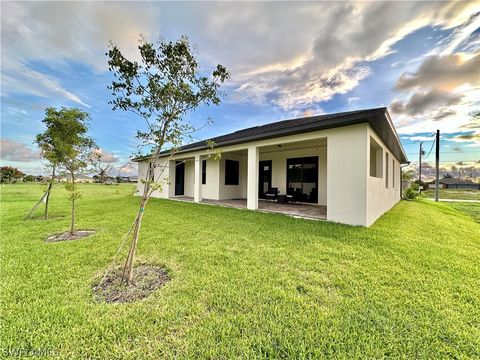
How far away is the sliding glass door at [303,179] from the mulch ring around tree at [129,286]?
948 cm

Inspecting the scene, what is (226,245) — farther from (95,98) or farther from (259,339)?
(95,98)

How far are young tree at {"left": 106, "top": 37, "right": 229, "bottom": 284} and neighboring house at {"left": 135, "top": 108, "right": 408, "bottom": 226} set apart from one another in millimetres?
442

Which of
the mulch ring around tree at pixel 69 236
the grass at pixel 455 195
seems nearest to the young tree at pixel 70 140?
the mulch ring around tree at pixel 69 236

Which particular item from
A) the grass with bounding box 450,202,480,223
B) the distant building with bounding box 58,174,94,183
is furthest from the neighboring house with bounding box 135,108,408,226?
the grass with bounding box 450,202,480,223

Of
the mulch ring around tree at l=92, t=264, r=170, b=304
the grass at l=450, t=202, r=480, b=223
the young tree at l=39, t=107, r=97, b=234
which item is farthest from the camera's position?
the grass at l=450, t=202, r=480, b=223

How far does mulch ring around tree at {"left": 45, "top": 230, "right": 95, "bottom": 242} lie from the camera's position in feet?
16.1

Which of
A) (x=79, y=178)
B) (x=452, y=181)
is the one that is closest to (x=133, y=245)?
(x=79, y=178)

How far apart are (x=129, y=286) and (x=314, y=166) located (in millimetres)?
10256

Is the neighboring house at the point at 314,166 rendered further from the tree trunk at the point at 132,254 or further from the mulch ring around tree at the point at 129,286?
the mulch ring around tree at the point at 129,286

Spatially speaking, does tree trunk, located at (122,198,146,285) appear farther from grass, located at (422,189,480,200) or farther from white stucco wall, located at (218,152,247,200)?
grass, located at (422,189,480,200)

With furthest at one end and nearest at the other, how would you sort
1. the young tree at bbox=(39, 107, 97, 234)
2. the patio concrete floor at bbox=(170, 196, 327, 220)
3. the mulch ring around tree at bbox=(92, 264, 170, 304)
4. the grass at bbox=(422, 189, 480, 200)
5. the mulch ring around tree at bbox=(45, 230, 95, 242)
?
the grass at bbox=(422, 189, 480, 200) < the patio concrete floor at bbox=(170, 196, 327, 220) < the young tree at bbox=(39, 107, 97, 234) < the mulch ring around tree at bbox=(45, 230, 95, 242) < the mulch ring around tree at bbox=(92, 264, 170, 304)

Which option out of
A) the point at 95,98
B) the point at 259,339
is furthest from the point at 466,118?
the point at 95,98

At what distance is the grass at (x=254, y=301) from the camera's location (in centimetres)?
179

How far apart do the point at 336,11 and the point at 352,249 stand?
745 cm
